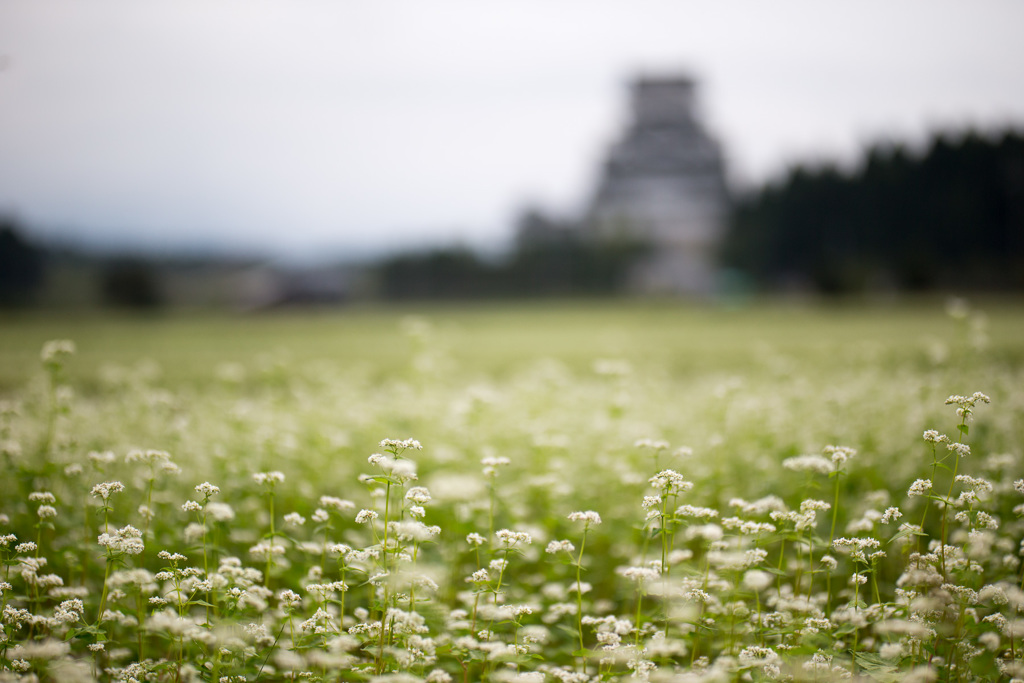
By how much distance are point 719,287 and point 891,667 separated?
159ft

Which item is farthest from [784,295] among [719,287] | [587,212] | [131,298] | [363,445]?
[363,445]

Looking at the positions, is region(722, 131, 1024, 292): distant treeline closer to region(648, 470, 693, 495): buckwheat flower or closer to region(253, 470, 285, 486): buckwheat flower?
region(648, 470, 693, 495): buckwheat flower

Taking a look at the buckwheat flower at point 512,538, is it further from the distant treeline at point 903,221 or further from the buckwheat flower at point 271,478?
the distant treeline at point 903,221

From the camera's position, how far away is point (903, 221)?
4000cm

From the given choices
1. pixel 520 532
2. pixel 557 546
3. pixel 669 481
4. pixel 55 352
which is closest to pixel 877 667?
pixel 669 481

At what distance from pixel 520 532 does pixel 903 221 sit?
45.4 metres

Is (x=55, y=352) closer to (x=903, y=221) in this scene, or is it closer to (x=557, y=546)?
(x=557, y=546)

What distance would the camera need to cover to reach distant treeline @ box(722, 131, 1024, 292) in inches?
1452

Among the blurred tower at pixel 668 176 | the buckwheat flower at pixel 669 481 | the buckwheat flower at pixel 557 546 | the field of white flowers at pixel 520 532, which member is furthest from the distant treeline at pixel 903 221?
the buckwheat flower at pixel 557 546

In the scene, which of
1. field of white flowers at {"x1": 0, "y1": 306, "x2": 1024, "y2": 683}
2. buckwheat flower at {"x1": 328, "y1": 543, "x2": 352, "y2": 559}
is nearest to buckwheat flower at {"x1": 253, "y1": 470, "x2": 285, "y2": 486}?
field of white flowers at {"x1": 0, "y1": 306, "x2": 1024, "y2": 683}

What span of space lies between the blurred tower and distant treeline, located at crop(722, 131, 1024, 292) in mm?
12072

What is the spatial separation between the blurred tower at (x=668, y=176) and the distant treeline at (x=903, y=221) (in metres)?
12.1

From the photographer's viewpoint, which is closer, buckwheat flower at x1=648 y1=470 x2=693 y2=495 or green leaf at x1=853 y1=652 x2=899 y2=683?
green leaf at x1=853 y1=652 x2=899 y2=683

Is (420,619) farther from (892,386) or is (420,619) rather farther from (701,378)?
(701,378)
